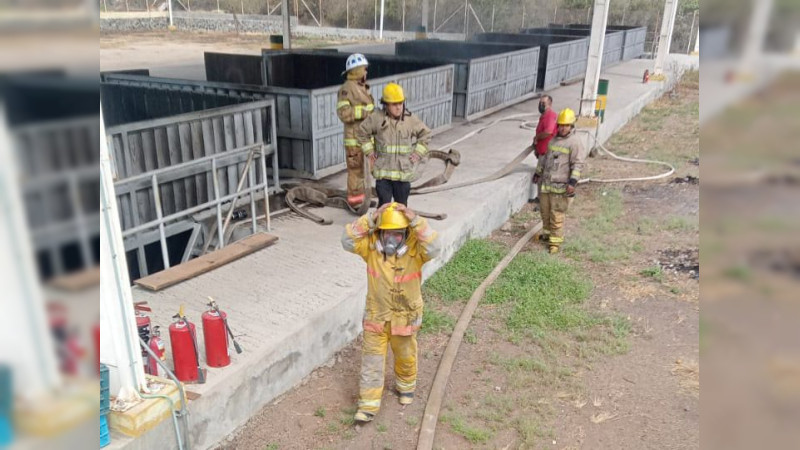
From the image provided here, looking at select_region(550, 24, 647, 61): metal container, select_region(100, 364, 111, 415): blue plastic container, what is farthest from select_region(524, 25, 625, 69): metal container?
select_region(100, 364, 111, 415): blue plastic container

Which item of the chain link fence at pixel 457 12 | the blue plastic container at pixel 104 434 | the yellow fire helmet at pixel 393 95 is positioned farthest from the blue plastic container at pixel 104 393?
the chain link fence at pixel 457 12

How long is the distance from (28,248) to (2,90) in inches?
6.1

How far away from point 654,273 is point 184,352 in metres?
5.70

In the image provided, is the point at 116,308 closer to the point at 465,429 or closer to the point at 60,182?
the point at 465,429

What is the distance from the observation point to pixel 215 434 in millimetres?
4320

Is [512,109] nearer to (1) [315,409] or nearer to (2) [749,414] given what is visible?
(1) [315,409]

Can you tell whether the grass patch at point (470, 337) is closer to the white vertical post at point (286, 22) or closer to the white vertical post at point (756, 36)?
the white vertical post at point (756, 36)

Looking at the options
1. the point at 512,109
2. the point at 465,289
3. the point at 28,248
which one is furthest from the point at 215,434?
the point at 512,109

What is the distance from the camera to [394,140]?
21.7 feet

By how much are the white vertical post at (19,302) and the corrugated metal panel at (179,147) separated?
20.1ft

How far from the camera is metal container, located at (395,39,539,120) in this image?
13.9 meters

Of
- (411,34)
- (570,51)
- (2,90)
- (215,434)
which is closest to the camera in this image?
(2,90)

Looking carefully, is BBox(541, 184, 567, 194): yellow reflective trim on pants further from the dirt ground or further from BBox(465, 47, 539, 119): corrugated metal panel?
BBox(465, 47, 539, 119): corrugated metal panel

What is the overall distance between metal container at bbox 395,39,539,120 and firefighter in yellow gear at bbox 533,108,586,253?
5.97 metres
